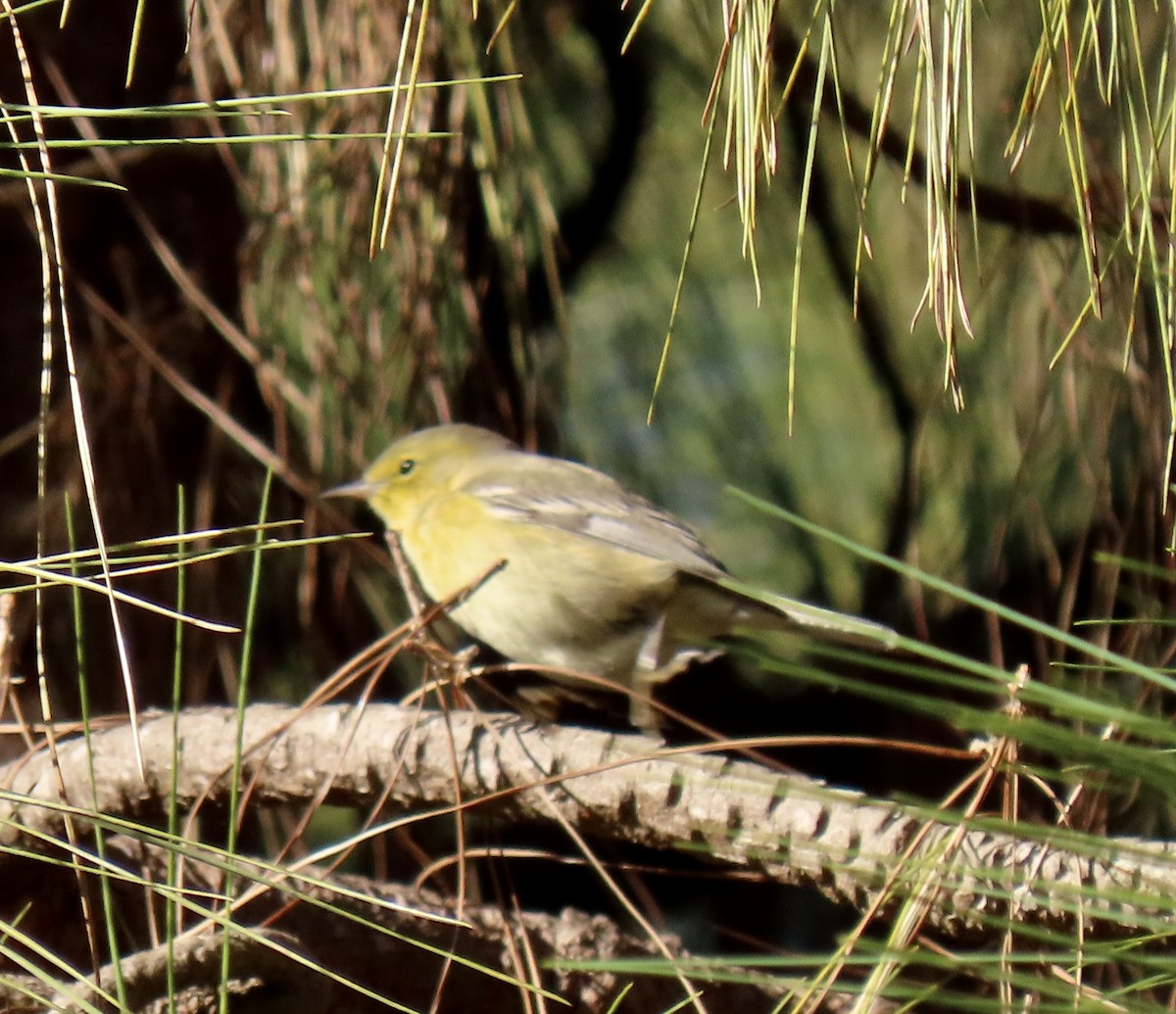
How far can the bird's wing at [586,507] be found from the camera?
384 centimetres

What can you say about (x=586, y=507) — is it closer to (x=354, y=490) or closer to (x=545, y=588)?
(x=545, y=588)

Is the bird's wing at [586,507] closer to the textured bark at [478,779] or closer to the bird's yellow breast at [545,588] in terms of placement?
the bird's yellow breast at [545,588]

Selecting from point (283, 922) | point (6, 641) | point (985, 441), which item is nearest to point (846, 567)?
point (985, 441)

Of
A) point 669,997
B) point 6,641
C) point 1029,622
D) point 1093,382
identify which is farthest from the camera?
point 1093,382

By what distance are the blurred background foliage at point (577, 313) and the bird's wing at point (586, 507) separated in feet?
0.49

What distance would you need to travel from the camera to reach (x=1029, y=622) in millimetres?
1087

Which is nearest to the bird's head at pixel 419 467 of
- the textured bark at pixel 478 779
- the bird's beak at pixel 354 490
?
the bird's beak at pixel 354 490

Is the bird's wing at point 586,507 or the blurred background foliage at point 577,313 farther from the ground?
the blurred background foliage at point 577,313

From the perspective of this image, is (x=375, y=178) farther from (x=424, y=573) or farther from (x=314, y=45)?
(x=424, y=573)

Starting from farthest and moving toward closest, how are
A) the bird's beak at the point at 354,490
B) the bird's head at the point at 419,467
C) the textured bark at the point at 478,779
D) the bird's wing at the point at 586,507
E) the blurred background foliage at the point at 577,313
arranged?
1. the bird's wing at the point at 586,507
2. the bird's head at the point at 419,467
3. the bird's beak at the point at 354,490
4. the blurred background foliage at the point at 577,313
5. the textured bark at the point at 478,779

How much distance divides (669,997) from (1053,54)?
5.03ft

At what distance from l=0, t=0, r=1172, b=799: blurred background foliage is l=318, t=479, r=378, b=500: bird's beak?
68 millimetres

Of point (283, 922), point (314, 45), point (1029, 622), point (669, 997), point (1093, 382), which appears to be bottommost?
point (669, 997)

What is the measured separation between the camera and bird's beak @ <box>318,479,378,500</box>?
3.53 meters
